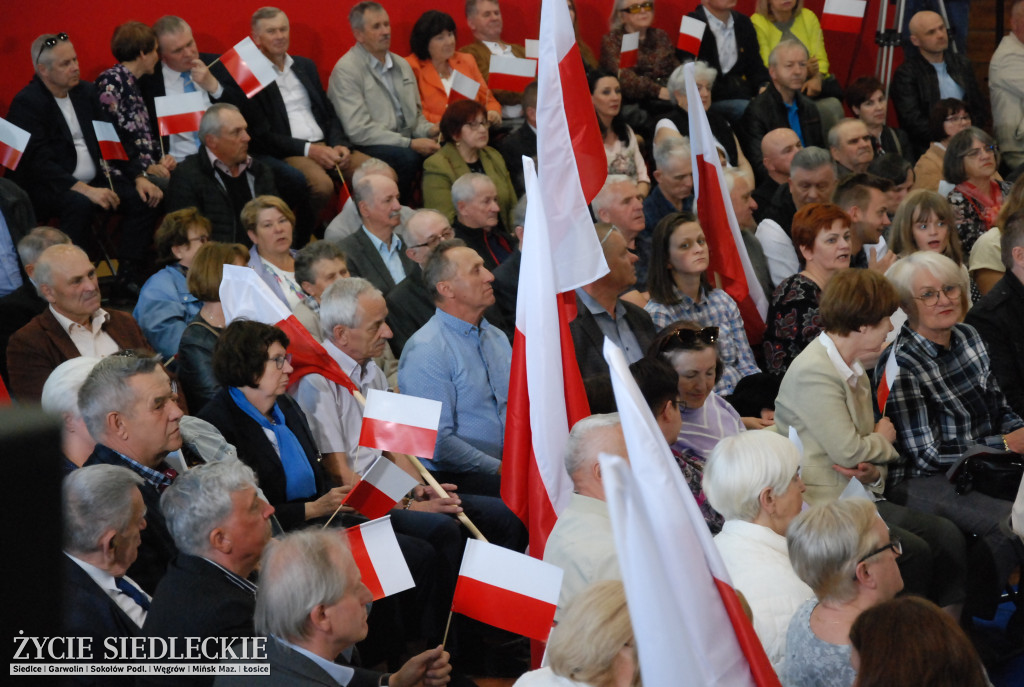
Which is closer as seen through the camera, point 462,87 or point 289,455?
point 289,455

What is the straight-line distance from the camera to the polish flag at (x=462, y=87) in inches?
271

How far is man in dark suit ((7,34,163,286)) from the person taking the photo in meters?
5.81

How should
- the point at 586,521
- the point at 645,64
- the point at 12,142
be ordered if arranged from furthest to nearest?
the point at 645,64, the point at 12,142, the point at 586,521

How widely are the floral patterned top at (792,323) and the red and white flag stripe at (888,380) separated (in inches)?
30.6

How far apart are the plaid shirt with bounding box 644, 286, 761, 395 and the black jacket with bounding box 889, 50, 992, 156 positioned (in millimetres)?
4002

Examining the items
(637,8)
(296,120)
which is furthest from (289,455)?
(637,8)

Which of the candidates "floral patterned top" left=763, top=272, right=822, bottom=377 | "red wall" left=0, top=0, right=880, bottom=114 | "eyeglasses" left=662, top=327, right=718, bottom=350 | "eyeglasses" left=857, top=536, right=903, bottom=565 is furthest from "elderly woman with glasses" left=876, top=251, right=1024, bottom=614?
"red wall" left=0, top=0, right=880, bottom=114

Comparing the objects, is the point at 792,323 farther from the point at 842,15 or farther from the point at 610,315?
the point at 842,15

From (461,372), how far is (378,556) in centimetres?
134

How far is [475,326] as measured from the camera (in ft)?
14.4

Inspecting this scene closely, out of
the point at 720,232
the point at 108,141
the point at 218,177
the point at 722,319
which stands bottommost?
the point at 722,319

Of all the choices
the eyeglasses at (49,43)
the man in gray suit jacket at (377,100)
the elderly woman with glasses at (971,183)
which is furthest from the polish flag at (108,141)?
the elderly woman with glasses at (971,183)

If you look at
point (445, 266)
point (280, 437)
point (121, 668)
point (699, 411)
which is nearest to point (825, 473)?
point (699, 411)

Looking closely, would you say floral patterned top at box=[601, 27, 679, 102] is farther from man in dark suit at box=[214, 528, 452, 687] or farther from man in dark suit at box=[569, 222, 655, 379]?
man in dark suit at box=[214, 528, 452, 687]
